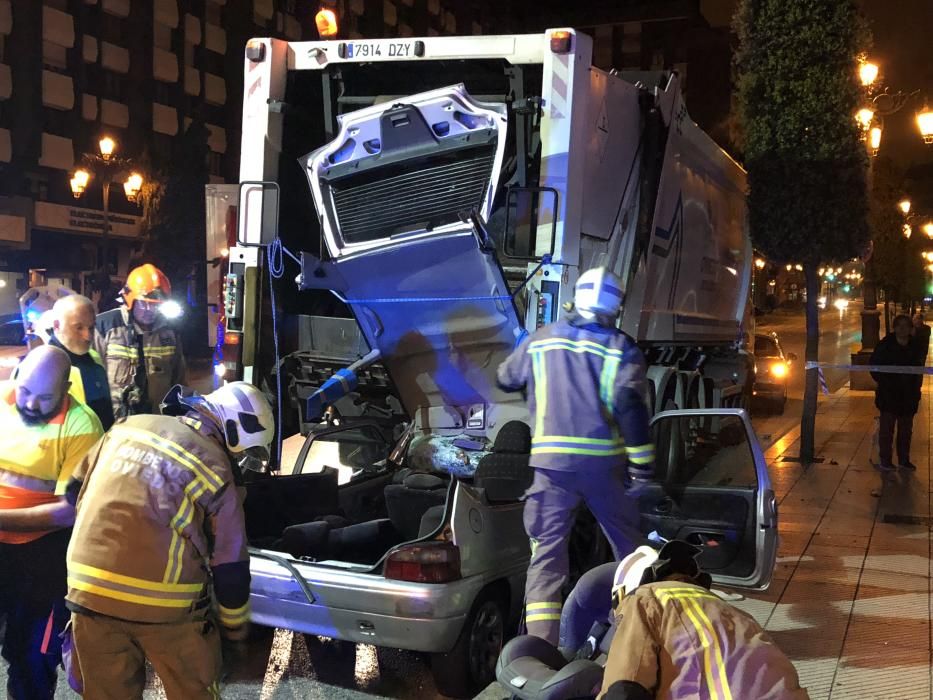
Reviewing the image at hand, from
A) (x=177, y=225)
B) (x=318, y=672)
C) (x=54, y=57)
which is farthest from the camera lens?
(x=54, y=57)

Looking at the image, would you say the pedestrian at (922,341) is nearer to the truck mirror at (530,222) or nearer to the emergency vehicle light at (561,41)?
the truck mirror at (530,222)

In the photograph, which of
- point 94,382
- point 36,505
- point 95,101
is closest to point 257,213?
point 94,382

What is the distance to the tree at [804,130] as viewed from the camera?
354 inches

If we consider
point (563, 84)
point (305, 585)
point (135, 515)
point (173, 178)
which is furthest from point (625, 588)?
point (173, 178)

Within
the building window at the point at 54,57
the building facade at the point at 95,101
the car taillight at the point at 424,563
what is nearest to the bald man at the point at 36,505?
the car taillight at the point at 424,563

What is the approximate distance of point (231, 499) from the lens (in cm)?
263

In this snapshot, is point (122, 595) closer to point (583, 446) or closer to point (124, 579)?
point (124, 579)

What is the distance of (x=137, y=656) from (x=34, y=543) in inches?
35.9

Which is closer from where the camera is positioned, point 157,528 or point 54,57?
point 157,528

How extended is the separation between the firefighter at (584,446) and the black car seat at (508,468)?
1.21 feet

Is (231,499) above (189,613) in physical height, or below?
above

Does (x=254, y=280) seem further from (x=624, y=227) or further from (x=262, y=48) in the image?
(x=624, y=227)

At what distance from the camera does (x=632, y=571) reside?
2400mm

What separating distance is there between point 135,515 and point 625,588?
1.38 meters
